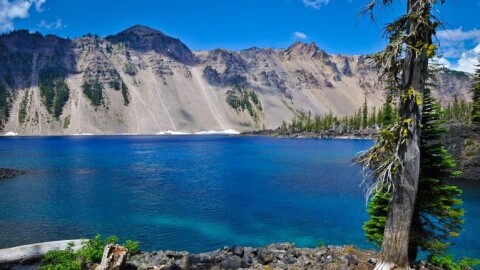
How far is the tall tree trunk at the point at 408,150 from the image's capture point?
12633 mm

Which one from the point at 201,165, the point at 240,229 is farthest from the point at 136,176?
the point at 240,229

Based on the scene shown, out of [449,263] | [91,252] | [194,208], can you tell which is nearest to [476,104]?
[194,208]

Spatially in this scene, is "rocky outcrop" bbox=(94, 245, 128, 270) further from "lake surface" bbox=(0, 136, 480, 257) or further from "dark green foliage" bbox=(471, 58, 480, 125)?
"dark green foliage" bbox=(471, 58, 480, 125)

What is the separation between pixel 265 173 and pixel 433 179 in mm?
63953

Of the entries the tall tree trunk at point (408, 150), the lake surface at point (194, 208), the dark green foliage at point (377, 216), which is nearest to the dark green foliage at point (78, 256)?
the tall tree trunk at point (408, 150)

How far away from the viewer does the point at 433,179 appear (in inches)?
776

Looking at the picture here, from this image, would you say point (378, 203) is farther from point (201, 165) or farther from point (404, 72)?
point (201, 165)

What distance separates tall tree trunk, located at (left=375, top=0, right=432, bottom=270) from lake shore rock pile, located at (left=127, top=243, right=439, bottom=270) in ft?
7.62

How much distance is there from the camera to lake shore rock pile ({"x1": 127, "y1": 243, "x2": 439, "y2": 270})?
51.7 ft

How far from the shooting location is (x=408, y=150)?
12805 millimetres

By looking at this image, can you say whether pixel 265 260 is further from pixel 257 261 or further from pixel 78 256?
pixel 78 256

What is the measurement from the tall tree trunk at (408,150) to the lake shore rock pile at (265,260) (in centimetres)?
232

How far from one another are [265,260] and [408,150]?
811cm

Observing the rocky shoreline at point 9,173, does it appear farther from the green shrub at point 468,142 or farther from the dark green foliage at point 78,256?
the green shrub at point 468,142
